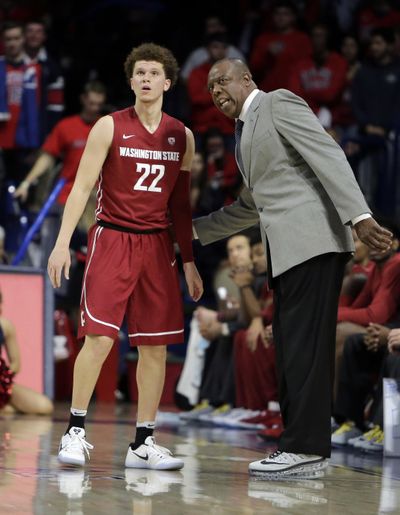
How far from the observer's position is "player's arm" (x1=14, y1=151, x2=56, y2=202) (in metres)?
10.7

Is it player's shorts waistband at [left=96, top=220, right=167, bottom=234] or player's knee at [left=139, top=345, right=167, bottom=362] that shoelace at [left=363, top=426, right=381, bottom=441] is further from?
player's shorts waistband at [left=96, top=220, right=167, bottom=234]

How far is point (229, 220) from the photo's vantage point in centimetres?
562

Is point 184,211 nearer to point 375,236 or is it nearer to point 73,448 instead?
point 375,236

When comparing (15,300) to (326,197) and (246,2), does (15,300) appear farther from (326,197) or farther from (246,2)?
(246,2)

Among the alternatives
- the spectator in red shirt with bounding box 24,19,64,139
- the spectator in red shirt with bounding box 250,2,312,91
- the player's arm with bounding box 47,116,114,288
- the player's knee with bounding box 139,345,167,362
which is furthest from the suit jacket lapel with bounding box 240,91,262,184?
the spectator in red shirt with bounding box 250,2,312,91

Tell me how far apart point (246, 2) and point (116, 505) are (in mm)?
10464

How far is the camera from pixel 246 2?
14.0 metres

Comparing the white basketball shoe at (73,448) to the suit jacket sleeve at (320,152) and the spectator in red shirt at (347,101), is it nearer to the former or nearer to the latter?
the suit jacket sleeve at (320,152)

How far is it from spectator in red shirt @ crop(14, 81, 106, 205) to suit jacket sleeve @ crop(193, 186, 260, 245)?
5.24 m

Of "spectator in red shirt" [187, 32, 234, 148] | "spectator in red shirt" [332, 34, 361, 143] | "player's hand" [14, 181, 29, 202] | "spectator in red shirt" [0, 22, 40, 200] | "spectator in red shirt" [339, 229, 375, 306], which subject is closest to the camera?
"spectator in red shirt" [339, 229, 375, 306]

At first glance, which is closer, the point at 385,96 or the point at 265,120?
the point at 265,120

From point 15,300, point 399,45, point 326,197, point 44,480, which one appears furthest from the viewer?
point 399,45

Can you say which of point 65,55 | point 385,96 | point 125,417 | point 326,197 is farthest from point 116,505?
point 65,55

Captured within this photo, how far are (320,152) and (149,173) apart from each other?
83 cm
